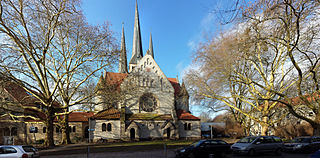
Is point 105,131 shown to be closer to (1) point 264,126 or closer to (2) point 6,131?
(2) point 6,131

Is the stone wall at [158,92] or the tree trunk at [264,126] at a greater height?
the stone wall at [158,92]

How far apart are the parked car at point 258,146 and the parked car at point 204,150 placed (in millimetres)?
942

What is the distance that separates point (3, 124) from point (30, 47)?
20276 mm

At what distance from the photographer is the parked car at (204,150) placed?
43.0 ft

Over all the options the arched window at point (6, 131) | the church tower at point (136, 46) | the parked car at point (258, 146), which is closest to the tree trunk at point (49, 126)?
the arched window at point (6, 131)

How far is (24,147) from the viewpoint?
Result: 12227 millimetres

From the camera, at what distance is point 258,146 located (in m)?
13.4

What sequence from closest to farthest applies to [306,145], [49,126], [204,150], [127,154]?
[204,150] → [306,145] → [127,154] → [49,126]

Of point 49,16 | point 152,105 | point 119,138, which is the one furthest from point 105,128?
point 49,16

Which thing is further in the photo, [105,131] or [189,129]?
[189,129]

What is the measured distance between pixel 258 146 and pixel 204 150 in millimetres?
3842

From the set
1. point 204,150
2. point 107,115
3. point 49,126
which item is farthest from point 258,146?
point 107,115

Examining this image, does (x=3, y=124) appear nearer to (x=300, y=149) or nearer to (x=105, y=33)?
(x=105, y=33)

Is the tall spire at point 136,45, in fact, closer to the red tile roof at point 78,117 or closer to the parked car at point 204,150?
the red tile roof at point 78,117
